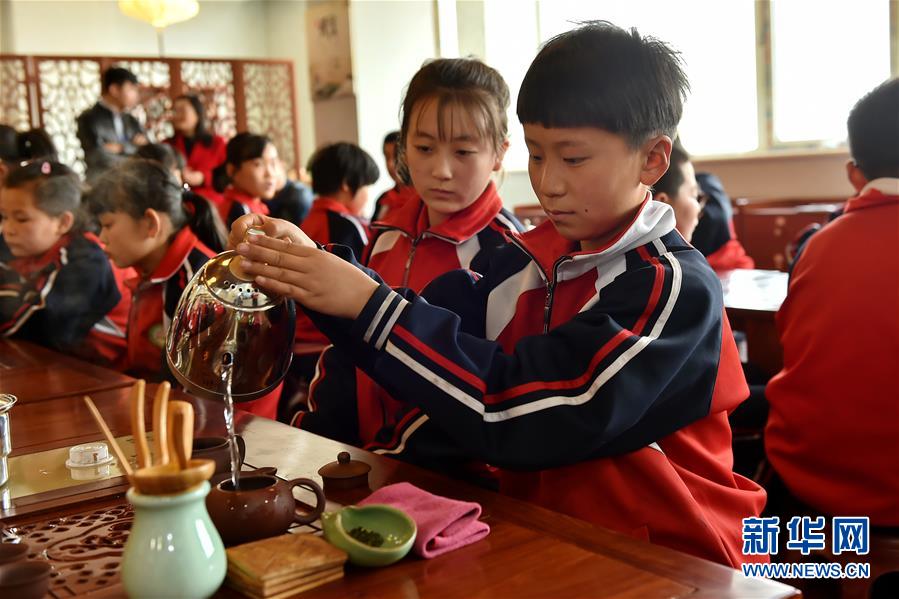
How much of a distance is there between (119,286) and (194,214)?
28.5 inches

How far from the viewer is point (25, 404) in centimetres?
184

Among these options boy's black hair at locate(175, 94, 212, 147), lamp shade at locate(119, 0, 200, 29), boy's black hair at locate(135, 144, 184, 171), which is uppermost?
lamp shade at locate(119, 0, 200, 29)

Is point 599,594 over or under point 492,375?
under

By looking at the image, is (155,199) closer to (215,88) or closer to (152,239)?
(152,239)

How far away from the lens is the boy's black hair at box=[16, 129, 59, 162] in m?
4.60

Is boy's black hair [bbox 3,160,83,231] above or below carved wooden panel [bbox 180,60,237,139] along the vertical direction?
below

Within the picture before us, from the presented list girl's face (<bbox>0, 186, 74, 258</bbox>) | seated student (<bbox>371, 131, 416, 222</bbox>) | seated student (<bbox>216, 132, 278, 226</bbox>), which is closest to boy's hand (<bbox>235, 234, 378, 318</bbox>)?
girl's face (<bbox>0, 186, 74, 258</bbox>)

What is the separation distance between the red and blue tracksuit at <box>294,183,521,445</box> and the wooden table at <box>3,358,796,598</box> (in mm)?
457

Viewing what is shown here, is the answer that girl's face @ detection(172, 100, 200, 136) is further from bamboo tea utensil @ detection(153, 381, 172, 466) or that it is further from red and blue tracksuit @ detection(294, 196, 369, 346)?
bamboo tea utensil @ detection(153, 381, 172, 466)

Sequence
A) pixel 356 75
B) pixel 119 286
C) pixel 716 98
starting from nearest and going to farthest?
1. pixel 119 286
2. pixel 716 98
3. pixel 356 75

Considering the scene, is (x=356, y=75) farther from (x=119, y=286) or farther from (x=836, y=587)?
(x=836, y=587)

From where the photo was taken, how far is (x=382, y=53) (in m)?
8.82

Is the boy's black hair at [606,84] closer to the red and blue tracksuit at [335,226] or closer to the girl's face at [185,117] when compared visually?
the red and blue tracksuit at [335,226]

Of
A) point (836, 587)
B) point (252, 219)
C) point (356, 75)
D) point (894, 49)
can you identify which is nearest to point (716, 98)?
point (894, 49)
